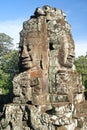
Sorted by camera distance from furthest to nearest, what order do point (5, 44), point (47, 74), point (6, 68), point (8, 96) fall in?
point (5, 44), point (6, 68), point (8, 96), point (47, 74)

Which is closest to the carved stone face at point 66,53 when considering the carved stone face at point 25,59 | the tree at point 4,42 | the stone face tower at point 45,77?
the stone face tower at point 45,77

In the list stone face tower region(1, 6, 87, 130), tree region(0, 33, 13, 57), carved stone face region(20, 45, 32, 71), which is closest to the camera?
stone face tower region(1, 6, 87, 130)

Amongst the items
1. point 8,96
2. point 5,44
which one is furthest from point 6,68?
point 8,96

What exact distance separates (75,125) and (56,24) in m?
3.77

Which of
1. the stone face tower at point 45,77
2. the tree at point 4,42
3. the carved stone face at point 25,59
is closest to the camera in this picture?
the stone face tower at point 45,77

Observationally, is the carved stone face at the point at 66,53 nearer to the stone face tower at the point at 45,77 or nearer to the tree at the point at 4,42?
the stone face tower at the point at 45,77

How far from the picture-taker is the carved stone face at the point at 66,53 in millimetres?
13234

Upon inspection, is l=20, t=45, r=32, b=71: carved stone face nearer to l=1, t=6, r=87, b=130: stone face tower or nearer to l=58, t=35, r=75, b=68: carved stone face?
l=1, t=6, r=87, b=130: stone face tower

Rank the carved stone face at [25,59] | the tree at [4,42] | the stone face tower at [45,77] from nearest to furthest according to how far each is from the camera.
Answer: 1. the stone face tower at [45,77]
2. the carved stone face at [25,59]
3. the tree at [4,42]

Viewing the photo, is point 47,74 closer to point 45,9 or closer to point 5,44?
point 45,9

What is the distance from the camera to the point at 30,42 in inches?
522

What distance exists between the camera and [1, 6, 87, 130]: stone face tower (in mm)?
11930

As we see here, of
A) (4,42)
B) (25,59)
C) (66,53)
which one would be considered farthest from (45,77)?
(4,42)

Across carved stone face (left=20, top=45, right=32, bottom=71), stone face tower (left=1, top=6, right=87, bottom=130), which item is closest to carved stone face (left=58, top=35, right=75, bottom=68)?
stone face tower (left=1, top=6, right=87, bottom=130)
